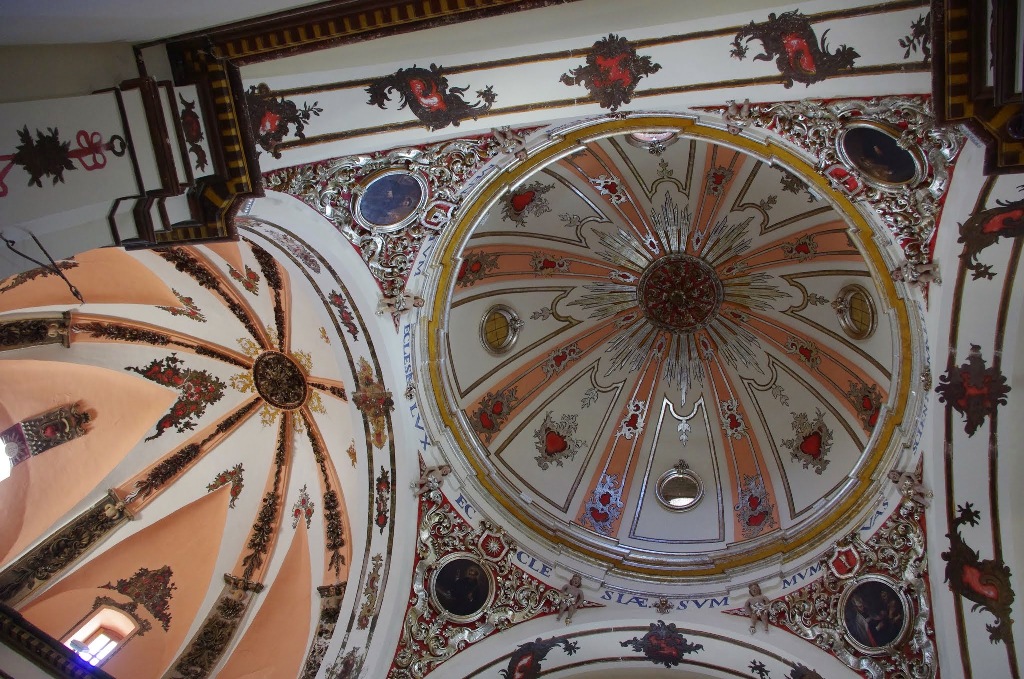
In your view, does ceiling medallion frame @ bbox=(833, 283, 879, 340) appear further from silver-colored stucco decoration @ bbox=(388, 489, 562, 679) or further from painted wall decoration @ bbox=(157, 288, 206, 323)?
painted wall decoration @ bbox=(157, 288, 206, 323)

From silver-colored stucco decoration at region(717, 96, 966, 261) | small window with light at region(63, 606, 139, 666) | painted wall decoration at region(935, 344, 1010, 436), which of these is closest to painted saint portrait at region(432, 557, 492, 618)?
small window with light at region(63, 606, 139, 666)

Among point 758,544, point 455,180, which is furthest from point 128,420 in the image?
point 758,544

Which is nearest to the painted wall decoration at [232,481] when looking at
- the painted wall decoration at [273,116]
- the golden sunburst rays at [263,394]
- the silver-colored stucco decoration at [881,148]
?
the golden sunburst rays at [263,394]

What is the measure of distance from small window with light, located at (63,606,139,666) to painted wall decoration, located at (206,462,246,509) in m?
2.34

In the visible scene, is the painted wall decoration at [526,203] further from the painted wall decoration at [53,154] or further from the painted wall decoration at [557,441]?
the painted wall decoration at [53,154]

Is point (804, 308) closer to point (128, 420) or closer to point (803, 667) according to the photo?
point (803, 667)

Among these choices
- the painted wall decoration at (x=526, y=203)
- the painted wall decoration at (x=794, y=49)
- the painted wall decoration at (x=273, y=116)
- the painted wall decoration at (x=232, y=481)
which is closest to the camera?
the painted wall decoration at (x=794, y=49)

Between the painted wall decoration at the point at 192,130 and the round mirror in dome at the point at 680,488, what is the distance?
31.0 ft

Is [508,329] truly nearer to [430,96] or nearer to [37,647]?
[430,96]

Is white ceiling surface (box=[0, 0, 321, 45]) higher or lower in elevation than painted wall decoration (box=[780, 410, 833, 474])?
lower

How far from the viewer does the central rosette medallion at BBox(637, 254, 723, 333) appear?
13797mm

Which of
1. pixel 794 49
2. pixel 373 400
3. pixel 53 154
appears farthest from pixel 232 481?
pixel 794 49

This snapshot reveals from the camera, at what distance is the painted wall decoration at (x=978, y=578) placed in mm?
8625

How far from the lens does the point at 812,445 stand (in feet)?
41.5
